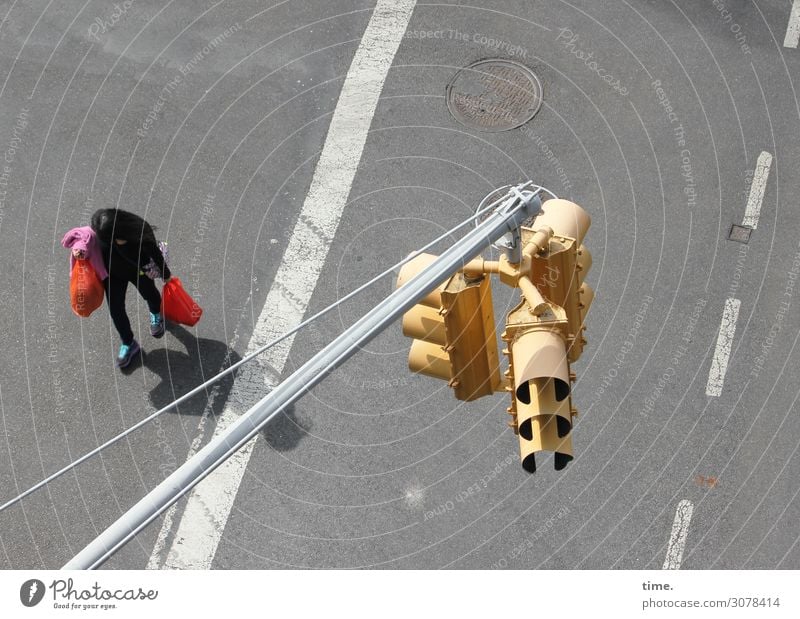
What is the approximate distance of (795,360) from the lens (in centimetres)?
1166

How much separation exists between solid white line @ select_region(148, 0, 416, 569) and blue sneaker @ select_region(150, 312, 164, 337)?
0.98 metres

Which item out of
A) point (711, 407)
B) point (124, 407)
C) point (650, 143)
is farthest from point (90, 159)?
point (711, 407)

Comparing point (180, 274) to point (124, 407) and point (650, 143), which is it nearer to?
point (124, 407)

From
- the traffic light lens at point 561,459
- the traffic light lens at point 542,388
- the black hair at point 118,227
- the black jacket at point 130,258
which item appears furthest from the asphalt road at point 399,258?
the traffic light lens at point 542,388

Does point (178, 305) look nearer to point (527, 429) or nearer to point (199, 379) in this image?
point (199, 379)

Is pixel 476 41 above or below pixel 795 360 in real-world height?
above

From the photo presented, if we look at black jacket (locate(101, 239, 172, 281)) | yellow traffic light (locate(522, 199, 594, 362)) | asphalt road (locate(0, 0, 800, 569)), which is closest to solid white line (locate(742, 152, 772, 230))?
asphalt road (locate(0, 0, 800, 569))

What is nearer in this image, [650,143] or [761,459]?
[761,459]

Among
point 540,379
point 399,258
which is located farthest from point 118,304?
point 540,379

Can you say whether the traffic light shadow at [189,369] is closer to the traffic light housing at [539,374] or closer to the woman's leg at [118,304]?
the woman's leg at [118,304]

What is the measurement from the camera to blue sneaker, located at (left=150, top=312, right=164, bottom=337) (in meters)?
12.1

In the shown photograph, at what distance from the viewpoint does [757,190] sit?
12680 millimetres
